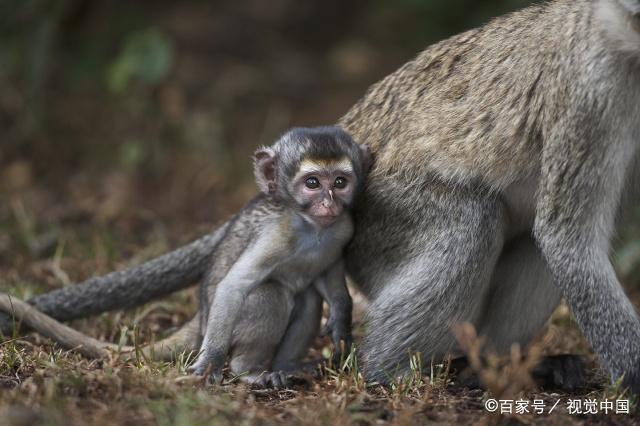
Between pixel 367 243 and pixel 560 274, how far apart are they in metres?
1.29

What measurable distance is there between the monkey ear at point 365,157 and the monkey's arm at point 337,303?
60 centimetres

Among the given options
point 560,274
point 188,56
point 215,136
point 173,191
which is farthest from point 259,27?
point 560,274

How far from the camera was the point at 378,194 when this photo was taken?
6.20 meters

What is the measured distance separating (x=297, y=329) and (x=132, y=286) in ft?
3.91

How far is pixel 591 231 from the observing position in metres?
5.41

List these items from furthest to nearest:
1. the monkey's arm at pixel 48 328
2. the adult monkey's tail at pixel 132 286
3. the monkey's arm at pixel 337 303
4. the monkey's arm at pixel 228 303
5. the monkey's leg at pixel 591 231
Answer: the adult monkey's tail at pixel 132 286, the monkey's arm at pixel 48 328, the monkey's arm at pixel 337 303, the monkey's arm at pixel 228 303, the monkey's leg at pixel 591 231

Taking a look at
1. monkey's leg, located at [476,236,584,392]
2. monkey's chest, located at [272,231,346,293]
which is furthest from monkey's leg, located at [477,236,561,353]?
monkey's chest, located at [272,231,346,293]

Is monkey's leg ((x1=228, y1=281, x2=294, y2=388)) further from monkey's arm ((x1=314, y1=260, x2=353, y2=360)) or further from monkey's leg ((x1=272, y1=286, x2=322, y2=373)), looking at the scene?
monkey's arm ((x1=314, y1=260, x2=353, y2=360))

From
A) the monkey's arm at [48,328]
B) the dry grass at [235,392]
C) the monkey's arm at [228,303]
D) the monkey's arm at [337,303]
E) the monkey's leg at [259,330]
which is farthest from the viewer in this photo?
the monkey's arm at [48,328]

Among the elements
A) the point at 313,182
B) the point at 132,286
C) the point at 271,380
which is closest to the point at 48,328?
the point at 132,286

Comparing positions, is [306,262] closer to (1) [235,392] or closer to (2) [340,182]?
(2) [340,182]

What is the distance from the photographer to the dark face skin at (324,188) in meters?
5.76

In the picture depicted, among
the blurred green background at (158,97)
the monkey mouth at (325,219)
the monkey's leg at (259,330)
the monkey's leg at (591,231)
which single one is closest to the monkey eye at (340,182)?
the monkey mouth at (325,219)

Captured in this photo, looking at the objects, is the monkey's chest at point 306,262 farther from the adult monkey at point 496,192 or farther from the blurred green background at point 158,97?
the blurred green background at point 158,97
